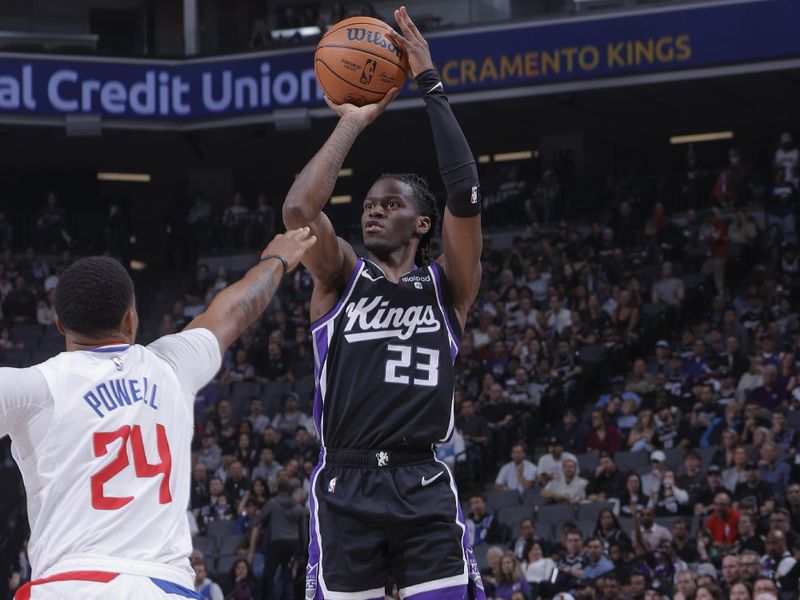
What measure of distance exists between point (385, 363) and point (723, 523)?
8392mm

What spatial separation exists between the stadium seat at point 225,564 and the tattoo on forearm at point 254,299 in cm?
1134

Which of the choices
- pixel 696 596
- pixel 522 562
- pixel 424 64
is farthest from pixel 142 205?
pixel 424 64

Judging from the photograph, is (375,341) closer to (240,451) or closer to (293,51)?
(240,451)

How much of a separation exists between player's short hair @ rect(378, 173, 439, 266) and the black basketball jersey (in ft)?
1.13

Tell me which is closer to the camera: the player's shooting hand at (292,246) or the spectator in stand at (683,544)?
the player's shooting hand at (292,246)

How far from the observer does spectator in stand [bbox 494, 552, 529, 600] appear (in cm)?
1365

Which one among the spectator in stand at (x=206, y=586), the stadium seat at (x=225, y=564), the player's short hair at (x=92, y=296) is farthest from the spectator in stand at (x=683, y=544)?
the player's short hair at (x=92, y=296)

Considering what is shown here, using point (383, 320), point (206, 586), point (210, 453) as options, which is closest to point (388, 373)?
point (383, 320)

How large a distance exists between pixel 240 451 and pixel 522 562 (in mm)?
5042

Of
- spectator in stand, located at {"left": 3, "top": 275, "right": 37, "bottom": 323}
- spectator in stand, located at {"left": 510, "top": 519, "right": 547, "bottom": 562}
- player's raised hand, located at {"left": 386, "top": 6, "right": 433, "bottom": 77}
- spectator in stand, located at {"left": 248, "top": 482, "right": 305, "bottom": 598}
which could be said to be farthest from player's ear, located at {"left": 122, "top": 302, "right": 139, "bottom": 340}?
spectator in stand, located at {"left": 3, "top": 275, "right": 37, "bottom": 323}

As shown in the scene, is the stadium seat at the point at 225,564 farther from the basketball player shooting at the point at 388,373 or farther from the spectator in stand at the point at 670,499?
the basketball player shooting at the point at 388,373

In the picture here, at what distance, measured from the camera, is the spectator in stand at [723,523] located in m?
13.7

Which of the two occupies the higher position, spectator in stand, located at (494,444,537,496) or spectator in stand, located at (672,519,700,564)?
spectator in stand, located at (494,444,537,496)

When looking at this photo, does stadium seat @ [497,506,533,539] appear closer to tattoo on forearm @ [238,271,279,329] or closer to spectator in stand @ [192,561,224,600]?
spectator in stand @ [192,561,224,600]
